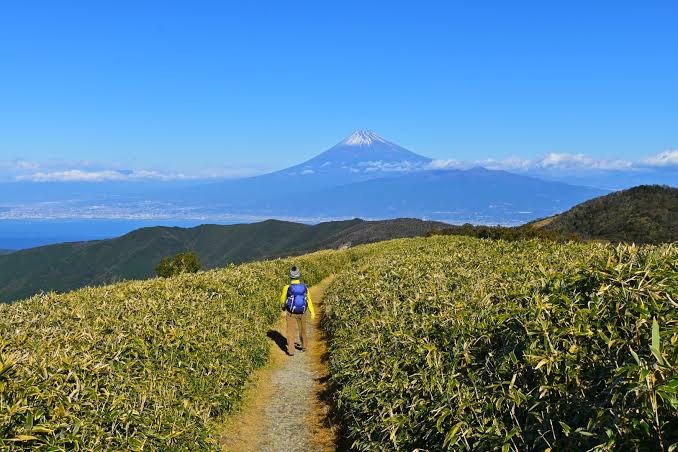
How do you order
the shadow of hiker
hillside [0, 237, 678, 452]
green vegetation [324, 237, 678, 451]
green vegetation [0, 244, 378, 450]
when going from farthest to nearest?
1. the shadow of hiker
2. green vegetation [0, 244, 378, 450]
3. hillside [0, 237, 678, 452]
4. green vegetation [324, 237, 678, 451]

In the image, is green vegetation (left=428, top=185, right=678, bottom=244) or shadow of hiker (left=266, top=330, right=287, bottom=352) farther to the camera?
green vegetation (left=428, top=185, right=678, bottom=244)

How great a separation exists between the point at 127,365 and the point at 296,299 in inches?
323

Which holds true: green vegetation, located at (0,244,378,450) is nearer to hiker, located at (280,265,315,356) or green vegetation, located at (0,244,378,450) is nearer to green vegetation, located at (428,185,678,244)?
hiker, located at (280,265,315,356)

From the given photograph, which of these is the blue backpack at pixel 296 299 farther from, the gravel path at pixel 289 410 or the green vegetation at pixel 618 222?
the green vegetation at pixel 618 222

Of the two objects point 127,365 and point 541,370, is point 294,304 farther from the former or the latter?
point 541,370

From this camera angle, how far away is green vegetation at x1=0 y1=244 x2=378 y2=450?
511 centimetres

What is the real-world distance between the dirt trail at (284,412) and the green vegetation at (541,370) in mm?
1356

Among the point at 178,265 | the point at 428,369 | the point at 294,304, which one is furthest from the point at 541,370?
the point at 178,265

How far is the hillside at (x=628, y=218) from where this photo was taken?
4632 centimetres

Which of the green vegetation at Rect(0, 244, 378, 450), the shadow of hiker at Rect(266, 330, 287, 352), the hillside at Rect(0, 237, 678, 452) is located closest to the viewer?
the hillside at Rect(0, 237, 678, 452)

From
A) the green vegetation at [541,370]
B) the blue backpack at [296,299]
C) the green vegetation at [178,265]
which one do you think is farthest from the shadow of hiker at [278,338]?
the green vegetation at [178,265]

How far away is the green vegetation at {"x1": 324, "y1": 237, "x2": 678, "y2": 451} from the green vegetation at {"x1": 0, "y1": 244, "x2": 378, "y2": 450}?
3.08 meters

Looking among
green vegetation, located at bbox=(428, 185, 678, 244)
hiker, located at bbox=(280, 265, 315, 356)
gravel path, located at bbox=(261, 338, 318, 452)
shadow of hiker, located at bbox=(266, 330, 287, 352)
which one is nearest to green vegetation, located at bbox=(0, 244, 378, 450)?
gravel path, located at bbox=(261, 338, 318, 452)

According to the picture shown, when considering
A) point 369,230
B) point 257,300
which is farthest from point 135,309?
point 369,230
